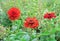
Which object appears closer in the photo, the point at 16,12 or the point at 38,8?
the point at 16,12

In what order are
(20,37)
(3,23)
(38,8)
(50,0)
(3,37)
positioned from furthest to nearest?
(50,0) → (38,8) → (3,23) → (3,37) → (20,37)

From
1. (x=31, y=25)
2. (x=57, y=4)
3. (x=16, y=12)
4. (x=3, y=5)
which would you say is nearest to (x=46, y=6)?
(x=57, y=4)

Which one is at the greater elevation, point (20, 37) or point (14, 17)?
point (14, 17)

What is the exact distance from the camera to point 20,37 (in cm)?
184

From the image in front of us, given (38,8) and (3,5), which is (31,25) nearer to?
(38,8)

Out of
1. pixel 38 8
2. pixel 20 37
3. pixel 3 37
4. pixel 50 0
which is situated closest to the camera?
pixel 20 37

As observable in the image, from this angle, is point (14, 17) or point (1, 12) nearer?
point (14, 17)

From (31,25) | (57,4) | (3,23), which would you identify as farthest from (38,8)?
(31,25)

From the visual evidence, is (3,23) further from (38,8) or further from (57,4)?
(57,4)

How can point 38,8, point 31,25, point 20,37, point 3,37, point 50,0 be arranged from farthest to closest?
1. point 50,0
2. point 38,8
3. point 3,37
4. point 20,37
5. point 31,25

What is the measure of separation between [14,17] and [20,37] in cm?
18

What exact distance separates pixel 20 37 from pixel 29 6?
80cm

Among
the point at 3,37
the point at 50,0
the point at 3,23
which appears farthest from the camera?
the point at 50,0

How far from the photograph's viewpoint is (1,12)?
2430 millimetres
